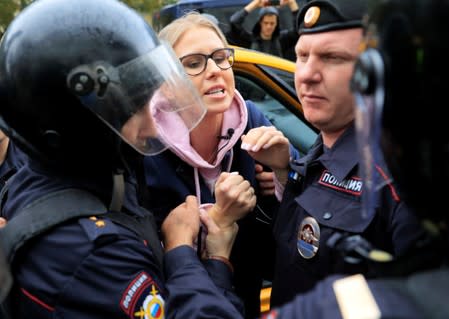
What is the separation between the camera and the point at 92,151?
5.49ft

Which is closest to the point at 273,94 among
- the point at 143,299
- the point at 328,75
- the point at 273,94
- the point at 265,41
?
the point at 273,94

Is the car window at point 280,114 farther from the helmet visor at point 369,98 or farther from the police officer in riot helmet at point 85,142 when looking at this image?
the helmet visor at point 369,98

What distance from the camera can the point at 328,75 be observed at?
173 cm

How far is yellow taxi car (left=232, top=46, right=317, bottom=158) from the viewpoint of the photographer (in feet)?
10.7

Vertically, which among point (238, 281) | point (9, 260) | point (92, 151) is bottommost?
point (238, 281)

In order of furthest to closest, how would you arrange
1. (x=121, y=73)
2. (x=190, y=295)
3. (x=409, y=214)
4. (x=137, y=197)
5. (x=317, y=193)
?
(x=137, y=197) → (x=317, y=193) → (x=121, y=73) → (x=190, y=295) → (x=409, y=214)

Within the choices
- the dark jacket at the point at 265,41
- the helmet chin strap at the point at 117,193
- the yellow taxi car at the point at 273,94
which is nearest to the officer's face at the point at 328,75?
the helmet chin strap at the point at 117,193

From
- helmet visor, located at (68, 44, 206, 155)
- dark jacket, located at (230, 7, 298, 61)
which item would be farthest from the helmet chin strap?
dark jacket, located at (230, 7, 298, 61)

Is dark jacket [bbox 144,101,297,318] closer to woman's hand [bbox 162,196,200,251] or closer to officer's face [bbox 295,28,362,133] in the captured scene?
woman's hand [bbox 162,196,200,251]

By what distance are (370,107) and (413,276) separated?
0.95 ft

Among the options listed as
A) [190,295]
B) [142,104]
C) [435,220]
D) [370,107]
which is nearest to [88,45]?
[142,104]

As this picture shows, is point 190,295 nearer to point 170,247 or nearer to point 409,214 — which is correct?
point 170,247

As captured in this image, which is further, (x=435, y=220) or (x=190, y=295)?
(x=190, y=295)

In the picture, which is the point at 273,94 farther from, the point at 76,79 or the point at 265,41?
the point at 265,41
